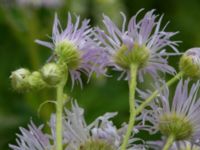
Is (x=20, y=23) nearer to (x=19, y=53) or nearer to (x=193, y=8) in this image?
(x=19, y=53)

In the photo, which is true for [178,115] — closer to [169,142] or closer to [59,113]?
[169,142]

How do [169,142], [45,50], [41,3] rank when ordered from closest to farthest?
1. [169,142]
2. [45,50]
3. [41,3]

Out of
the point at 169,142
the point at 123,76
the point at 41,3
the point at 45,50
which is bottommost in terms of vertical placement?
the point at 169,142

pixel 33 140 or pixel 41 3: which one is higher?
pixel 41 3

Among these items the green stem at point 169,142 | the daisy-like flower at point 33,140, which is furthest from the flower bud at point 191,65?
the daisy-like flower at point 33,140

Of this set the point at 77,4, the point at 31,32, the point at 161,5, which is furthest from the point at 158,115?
the point at 161,5

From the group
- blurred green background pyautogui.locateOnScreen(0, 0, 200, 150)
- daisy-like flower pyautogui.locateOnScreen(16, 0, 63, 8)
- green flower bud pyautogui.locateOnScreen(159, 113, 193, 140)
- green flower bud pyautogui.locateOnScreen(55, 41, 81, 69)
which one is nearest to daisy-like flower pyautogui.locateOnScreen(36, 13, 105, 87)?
green flower bud pyautogui.locateOnScreen(55, 41, 81, 69)

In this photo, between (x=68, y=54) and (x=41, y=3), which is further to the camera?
(x=41, y=3)

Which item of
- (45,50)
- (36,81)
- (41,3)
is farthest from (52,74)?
(41,3)
